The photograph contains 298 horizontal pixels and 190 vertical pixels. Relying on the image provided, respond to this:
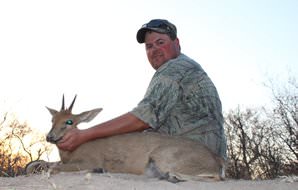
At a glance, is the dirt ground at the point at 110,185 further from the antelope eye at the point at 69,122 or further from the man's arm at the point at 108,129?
the antelope eye at the point at 69,122

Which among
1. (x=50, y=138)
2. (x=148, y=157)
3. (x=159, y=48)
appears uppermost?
(x=159, y=48)

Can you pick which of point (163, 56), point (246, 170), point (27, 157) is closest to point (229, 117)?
point (246, 170)

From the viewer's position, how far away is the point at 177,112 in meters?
7.50

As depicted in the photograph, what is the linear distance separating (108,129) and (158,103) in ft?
2.91

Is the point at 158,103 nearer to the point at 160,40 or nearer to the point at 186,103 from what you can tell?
the point at 186,103

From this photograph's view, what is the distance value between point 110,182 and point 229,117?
40.2m

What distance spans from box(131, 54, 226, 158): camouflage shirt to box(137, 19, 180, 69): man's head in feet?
2.23

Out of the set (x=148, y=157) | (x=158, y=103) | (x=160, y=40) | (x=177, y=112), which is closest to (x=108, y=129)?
(x=148, y=157)

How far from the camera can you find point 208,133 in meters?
7.43

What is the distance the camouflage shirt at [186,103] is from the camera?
712 centimetres

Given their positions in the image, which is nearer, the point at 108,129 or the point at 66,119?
the point at 108,129

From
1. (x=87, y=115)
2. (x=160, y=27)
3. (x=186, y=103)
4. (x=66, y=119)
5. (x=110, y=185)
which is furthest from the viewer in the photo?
(x=87, y=115)

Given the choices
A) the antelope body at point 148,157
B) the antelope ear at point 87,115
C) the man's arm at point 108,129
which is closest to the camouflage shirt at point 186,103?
the man's arm at point 108,129

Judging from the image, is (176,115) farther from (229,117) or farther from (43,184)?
(229,117)
